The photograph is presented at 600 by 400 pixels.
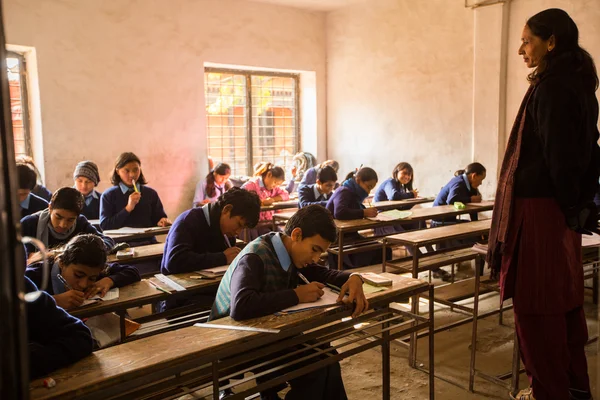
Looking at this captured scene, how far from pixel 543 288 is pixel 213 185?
5041 millimetres

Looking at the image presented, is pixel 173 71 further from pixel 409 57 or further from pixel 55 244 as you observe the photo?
pixel 55 244

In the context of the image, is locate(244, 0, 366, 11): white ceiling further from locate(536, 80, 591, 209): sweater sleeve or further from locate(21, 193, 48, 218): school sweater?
locate(536, 80, 591, 209): sweater sleeve

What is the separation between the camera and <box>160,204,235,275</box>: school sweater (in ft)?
8.59

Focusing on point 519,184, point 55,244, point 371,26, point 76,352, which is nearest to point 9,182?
point 76,352

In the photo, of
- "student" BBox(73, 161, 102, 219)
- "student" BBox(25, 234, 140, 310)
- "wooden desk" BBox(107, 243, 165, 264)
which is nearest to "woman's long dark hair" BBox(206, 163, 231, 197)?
"student" BBox(73, 161, 102, 219)

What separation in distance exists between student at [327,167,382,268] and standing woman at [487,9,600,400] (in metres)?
2.14

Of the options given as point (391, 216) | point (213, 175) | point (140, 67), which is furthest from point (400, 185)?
point (140, 67)

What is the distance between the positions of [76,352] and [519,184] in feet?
5.32

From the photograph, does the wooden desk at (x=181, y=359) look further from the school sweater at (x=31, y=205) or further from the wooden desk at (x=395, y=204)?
the wooden desk at (x=395, y=204)

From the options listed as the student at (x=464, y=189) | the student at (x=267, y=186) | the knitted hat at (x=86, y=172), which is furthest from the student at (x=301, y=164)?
the knitted hat at (x=86, y=172)

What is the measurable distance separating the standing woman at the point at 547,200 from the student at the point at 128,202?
2.83m

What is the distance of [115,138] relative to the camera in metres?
6.48

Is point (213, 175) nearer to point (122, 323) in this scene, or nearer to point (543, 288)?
point (122, 323)

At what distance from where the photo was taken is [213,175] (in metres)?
6.55
